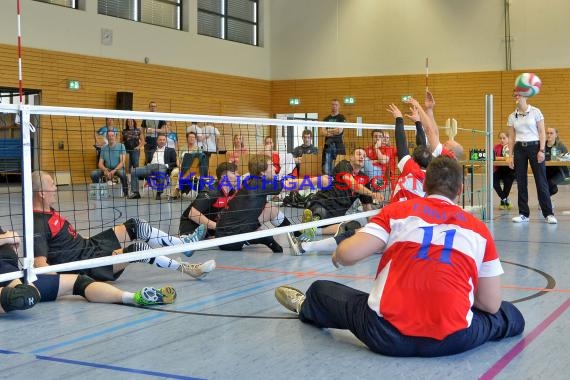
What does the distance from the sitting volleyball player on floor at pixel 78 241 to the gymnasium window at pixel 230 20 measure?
18281 millimetres

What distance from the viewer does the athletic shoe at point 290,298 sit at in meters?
4.33

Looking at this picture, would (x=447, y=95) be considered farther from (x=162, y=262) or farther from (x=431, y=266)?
(x=431, y=266)

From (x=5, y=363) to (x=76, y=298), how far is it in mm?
1492

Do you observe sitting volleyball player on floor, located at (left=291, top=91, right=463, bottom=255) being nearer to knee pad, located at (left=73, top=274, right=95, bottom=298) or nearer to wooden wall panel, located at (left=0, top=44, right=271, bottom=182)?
knee pad, located at (left=73, top=274, right=95, bottom=298)

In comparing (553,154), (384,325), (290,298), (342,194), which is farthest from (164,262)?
(553,154)

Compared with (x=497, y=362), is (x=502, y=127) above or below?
above

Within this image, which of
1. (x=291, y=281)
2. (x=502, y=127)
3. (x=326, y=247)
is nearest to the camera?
(x=291, y=281)

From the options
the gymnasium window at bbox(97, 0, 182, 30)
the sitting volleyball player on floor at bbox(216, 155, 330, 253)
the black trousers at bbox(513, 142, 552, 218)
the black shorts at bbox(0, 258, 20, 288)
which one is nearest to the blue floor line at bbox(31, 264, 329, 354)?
the black shorts at bbox(0, 258, 20, 288)

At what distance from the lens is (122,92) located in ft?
66.9

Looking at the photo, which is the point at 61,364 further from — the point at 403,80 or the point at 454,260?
the point at 403,80

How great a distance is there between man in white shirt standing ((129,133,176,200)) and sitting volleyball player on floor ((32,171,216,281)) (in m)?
8.75

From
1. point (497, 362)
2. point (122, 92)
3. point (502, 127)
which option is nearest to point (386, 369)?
point (497, 362)

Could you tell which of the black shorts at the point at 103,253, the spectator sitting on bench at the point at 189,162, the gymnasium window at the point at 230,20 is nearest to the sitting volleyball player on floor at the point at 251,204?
the black shorts at the point at 103,253

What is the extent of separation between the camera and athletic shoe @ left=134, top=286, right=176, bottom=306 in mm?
4605
